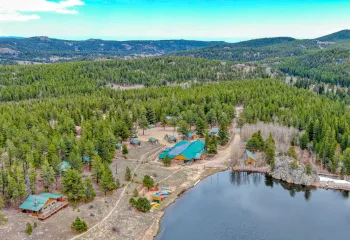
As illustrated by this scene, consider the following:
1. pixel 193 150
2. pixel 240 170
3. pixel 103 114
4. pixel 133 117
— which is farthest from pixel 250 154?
pixel 103 114

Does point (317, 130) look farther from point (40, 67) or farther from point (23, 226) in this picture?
point (40, 67)

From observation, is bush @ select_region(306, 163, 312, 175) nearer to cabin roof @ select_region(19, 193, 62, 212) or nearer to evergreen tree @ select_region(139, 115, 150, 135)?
evergreen tree @ select_region(139, 115, 150, 135)

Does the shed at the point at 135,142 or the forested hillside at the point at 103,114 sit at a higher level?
the forested hillside at the point at 103,114

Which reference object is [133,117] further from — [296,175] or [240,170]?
[296,175]

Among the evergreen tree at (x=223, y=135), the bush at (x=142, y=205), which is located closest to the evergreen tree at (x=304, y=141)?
the evergreen tree at (x=223, y=135)

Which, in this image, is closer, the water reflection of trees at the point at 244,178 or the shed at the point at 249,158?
the water reflection of trees at the point at 244,178

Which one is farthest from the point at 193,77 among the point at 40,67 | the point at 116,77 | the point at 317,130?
the point at 317,130

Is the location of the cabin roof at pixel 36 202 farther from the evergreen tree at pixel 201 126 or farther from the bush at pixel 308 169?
the evergreen tree at pixel 201 126
